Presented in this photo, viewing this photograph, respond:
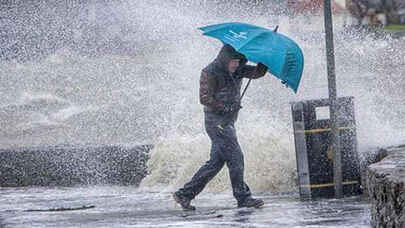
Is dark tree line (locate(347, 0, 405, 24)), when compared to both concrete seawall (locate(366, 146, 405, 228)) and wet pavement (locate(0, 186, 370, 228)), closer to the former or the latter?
wet pavement (locate(0, 186, 370, 228))

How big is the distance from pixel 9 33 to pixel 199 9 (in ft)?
25.2

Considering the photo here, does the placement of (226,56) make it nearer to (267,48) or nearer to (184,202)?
(267,48)

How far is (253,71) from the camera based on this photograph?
10.2 meters

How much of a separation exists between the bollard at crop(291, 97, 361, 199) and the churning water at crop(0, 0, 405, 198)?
3.14ft

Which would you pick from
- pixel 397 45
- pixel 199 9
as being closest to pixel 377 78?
pixel 199 9

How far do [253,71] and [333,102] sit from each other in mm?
786

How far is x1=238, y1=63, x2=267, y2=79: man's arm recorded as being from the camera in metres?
10.1

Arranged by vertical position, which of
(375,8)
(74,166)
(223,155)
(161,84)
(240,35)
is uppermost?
(375,8)

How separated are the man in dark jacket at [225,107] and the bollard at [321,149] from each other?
542 mm

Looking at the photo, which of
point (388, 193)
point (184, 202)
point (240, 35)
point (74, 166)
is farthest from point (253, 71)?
point (74, 166)

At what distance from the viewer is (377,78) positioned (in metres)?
20.4

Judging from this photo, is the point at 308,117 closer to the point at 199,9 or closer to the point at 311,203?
the point at 311,203

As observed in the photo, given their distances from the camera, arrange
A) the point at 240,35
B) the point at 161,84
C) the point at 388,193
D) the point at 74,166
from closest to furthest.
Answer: the point at 388,193, the point at 240,35, the point at 74,166, the point at 161,84

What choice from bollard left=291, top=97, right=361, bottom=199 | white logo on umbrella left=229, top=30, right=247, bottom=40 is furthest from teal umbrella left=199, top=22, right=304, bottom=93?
bollard left=291, top=97, right=361, bottom=199
